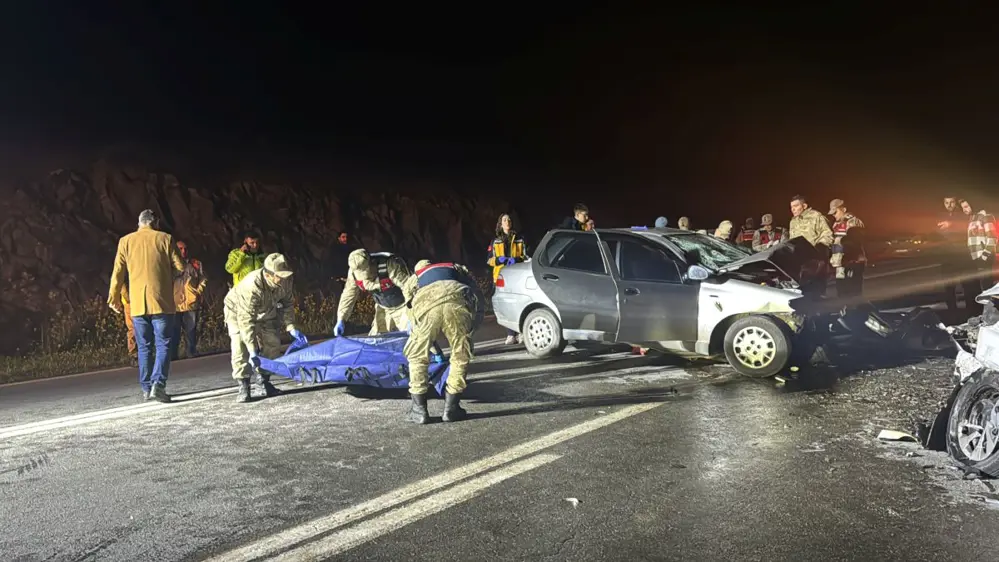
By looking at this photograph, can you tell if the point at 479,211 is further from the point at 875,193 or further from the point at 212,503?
the point at 875,193

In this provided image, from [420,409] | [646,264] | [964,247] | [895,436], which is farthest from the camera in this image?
[964,247]

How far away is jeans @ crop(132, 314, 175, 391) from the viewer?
24.3 ft

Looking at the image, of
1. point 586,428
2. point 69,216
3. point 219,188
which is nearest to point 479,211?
point 219,188

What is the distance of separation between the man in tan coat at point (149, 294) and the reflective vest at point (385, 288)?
6.16 feet

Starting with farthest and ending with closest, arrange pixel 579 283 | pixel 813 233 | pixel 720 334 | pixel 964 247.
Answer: pixel 964 247, pixel 813 233, pixel 579 283, pixel 720 334

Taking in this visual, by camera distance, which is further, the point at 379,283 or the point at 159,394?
the point at 379,283

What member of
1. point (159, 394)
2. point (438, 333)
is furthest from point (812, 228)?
point (159, 394)

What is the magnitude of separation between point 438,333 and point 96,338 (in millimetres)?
9143

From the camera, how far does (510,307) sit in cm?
930

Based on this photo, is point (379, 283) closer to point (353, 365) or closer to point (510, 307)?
point (353, 365)

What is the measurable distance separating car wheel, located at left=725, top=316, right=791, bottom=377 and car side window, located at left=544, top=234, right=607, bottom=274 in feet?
5.48

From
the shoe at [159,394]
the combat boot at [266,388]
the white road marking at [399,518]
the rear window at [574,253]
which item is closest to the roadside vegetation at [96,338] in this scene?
the shoe at [159,394]

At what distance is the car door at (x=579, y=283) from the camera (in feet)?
27.6

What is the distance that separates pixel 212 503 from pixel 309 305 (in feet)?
34.4
